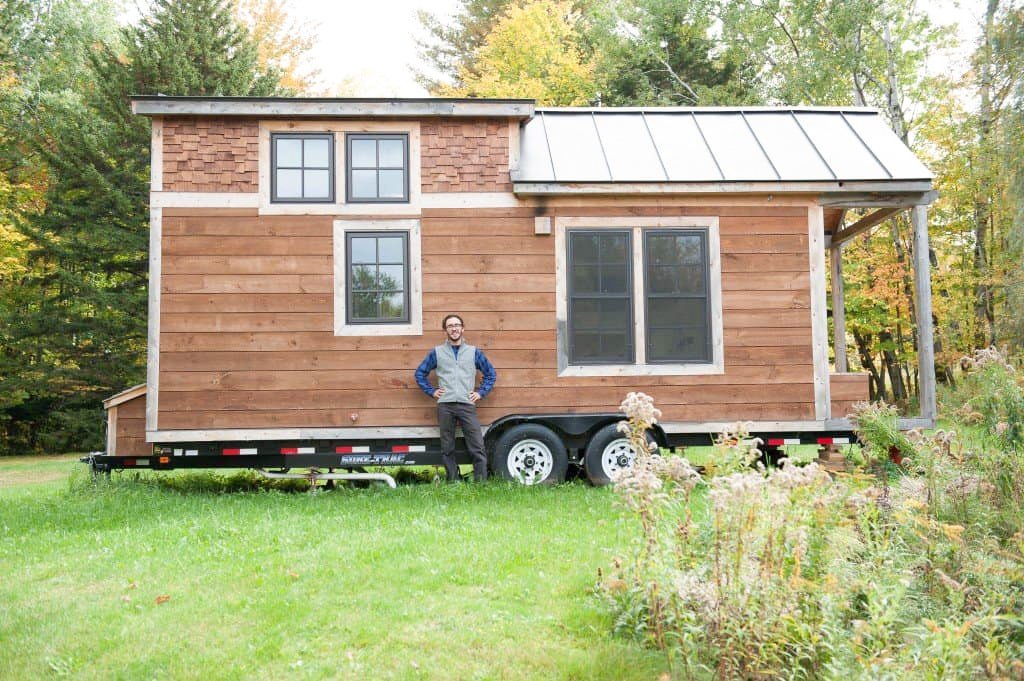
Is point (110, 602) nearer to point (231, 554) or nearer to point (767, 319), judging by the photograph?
point (231, 554)

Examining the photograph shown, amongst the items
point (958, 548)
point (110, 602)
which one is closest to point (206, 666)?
point (110, 602)

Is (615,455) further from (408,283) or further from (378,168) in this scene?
(378,168)

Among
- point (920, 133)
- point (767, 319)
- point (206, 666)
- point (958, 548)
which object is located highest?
point (920, 133)

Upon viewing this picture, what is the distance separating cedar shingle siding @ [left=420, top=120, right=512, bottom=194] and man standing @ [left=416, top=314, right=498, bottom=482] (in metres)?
1.66

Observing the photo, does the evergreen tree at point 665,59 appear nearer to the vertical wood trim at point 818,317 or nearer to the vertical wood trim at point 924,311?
the vertical wood trim at point 924,311

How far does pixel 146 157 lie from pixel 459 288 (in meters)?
14.2

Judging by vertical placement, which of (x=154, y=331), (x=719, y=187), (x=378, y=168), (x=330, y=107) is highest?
(x=330, y=107)

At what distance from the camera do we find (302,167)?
9570 mm

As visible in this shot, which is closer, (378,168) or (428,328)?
(428,328)

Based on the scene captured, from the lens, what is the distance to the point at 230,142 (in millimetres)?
9492

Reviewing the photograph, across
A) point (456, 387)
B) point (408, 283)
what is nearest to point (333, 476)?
point (456, 387)

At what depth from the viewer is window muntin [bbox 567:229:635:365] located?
954cm

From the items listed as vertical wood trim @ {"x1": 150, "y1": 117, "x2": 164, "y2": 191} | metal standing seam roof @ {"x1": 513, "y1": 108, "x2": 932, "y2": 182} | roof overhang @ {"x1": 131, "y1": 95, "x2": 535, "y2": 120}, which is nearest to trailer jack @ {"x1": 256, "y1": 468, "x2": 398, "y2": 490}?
vertical wood trim @ {"x1": 150, "y1": 117, "x2": 164, "y2": 191}

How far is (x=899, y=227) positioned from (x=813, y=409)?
14503mm
